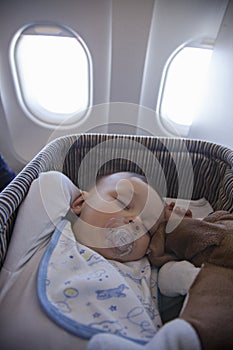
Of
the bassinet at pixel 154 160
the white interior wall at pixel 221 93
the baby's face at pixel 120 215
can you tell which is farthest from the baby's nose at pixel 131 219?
the white interior wall at pixel 221 93

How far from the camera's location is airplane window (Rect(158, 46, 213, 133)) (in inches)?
49.1

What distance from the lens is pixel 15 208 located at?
53cm

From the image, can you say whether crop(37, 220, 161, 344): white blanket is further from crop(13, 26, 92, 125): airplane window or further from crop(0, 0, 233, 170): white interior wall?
crop(13, 26, 92, 125): airplane window

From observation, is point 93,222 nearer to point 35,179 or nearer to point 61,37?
point 35,179

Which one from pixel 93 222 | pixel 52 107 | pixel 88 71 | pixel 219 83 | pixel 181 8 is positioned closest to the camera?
pixel 93 222

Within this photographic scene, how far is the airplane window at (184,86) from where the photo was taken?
1.25 m

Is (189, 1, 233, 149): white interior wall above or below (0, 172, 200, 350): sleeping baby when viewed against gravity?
above

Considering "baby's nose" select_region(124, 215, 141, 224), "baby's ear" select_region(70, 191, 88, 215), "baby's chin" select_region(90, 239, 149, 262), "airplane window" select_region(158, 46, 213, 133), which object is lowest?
"baby's chin" select_region(90, 239, 149, 262)

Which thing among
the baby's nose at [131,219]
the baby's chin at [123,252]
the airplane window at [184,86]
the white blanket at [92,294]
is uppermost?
the airplane window at [184,86]

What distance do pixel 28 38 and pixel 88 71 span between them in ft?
1.12

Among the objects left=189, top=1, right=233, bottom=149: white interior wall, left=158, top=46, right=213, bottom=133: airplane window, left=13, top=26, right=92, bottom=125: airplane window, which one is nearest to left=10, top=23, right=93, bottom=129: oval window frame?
left=13, top=26, right=92, bottom=125: airplane window

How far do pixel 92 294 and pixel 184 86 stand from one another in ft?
4.32

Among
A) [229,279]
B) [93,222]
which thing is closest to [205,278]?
[229,279]

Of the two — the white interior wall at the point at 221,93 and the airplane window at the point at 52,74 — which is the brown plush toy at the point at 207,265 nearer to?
the white interior wall at the point at 221,93
